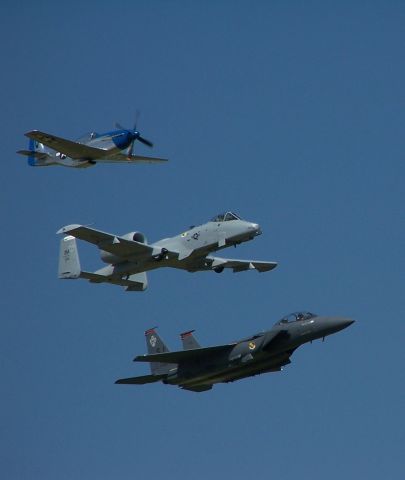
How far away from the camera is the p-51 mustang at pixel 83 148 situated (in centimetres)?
6938

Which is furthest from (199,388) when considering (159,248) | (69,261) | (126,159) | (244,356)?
(126,159)

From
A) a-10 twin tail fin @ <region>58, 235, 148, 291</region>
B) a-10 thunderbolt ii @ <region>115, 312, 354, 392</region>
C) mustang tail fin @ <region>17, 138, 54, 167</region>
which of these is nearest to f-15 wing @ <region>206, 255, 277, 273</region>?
a-10 twin tail fin @ <region>58, 235, 148, 291</region>

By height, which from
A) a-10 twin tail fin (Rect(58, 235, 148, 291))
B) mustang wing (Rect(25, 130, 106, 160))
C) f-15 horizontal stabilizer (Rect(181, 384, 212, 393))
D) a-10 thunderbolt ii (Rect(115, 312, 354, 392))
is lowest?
f-15 horizontal stabilizer (Rect(181, 384, 212, 393))

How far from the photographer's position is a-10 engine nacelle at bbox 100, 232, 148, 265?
66312 mm

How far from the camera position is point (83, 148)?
69.9m

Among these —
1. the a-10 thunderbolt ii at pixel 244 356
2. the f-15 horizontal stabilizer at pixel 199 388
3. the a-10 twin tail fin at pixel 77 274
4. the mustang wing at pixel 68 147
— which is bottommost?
the f-15 horizontal stabilizer at pixel 199 388

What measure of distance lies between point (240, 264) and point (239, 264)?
3.5 inches

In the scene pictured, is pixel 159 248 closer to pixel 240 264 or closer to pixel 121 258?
pixel 121 258

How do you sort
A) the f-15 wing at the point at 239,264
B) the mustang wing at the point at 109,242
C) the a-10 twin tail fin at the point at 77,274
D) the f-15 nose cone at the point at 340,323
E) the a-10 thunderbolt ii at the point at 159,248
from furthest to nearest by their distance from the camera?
the f-15 wing at the point at 239,264
the a-10 twin tail fin at the point at 77,274
the mustang wing at the point at 109,242
the a-10 thunderbolt ii at the point at 159,248
the f-15 nose cone at the point at 340,323

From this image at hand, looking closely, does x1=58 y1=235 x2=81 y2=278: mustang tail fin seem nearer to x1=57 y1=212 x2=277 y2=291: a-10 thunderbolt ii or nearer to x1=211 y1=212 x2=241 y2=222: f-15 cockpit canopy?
x1=57 y1=212 x2=277 y2=291: a-10 thunderbolt ii

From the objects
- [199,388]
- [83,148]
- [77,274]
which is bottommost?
[199,388]

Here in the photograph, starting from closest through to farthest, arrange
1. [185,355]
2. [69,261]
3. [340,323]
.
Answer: [340,323] → [185,355] → [69,261]

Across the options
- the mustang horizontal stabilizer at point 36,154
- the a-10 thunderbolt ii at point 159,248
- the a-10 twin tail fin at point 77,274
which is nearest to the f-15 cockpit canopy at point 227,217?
the a-10 thunderbolt ii at point 159,248

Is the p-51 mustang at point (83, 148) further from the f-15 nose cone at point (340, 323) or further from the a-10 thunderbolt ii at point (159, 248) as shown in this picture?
the f-15 nose cone at point (340, 323)
